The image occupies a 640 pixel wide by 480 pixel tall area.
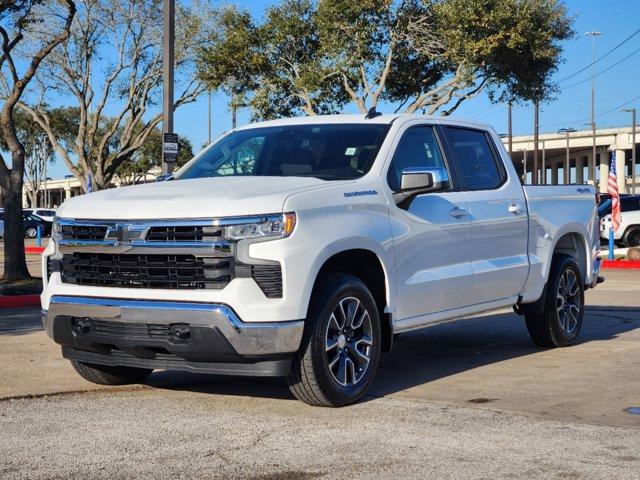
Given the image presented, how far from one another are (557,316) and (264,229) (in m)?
4.05

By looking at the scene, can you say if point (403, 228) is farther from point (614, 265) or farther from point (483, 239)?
point (614, 265)

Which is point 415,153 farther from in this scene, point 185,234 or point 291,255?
point 185,234

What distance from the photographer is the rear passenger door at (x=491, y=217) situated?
25.4 feet

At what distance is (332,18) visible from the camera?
2995 cm

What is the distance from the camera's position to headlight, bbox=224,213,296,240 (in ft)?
19.2

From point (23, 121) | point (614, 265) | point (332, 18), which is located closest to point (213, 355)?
point (614, 265)

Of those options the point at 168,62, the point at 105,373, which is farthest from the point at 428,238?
the point at 168,62

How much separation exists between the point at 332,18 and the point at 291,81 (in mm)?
3493

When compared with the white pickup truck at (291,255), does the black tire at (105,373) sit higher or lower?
lower

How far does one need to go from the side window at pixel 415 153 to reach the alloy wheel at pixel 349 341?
1004 mm

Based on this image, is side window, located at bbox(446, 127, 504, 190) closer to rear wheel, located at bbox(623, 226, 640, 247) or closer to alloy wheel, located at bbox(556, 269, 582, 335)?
alloy wheel, located at bbox(556, 269, 582, 335)

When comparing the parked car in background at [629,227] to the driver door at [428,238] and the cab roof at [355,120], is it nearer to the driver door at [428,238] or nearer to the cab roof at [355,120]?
the cab roof at [355,120]

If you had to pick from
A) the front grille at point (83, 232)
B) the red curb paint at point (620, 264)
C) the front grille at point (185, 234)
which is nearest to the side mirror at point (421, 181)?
the front grille at point (185, 234)

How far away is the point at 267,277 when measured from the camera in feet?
19.2
